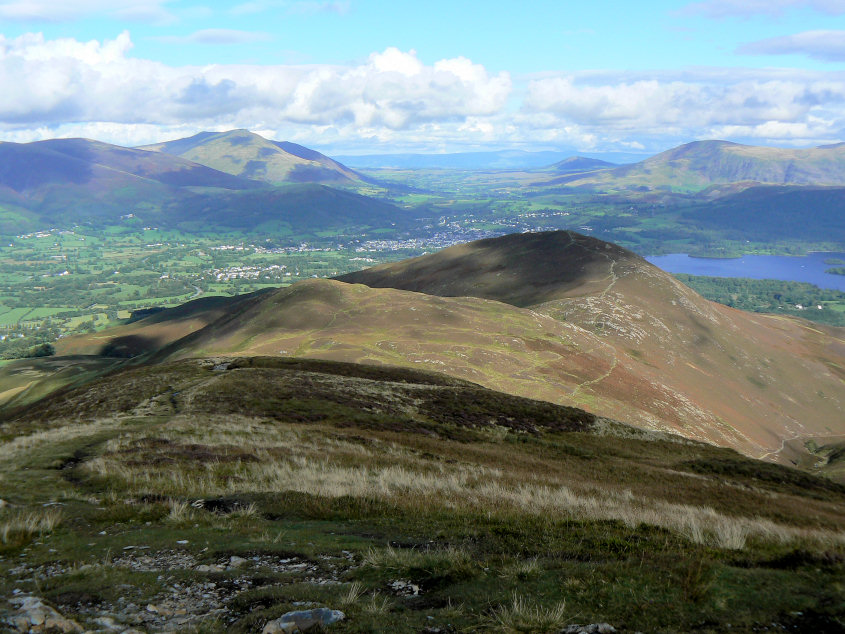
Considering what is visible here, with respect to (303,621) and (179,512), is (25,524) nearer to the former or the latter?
(179,512)

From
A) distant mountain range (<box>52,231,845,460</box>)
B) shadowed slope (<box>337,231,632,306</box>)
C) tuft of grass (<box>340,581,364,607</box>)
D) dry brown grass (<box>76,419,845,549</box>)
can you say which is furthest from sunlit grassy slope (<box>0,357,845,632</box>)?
shadowed slope (<box>337,231,632,306</box>)

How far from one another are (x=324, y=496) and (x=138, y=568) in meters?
6.57

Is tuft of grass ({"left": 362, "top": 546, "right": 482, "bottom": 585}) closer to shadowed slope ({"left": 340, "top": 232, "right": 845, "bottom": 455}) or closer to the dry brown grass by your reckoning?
the dry brown grass

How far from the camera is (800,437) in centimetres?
10312

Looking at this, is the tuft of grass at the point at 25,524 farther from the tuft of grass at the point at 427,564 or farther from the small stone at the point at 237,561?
the tuft of grass at the point at 427,564

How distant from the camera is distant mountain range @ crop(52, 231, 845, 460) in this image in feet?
277

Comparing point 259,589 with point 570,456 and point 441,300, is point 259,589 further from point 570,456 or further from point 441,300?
point 441,300

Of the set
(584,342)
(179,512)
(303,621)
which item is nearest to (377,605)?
(303,621)

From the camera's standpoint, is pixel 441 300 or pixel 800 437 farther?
pixel 441 300

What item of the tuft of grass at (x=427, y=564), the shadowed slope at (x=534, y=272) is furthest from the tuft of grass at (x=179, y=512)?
the shadowed slope at (x=534, y=272)

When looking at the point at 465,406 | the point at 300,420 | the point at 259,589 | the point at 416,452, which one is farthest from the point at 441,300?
the point at 259,589

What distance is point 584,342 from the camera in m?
107

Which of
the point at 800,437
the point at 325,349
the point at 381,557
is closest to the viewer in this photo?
the point at 381,557

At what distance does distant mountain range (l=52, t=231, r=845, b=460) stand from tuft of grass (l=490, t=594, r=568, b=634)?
6921 cm
